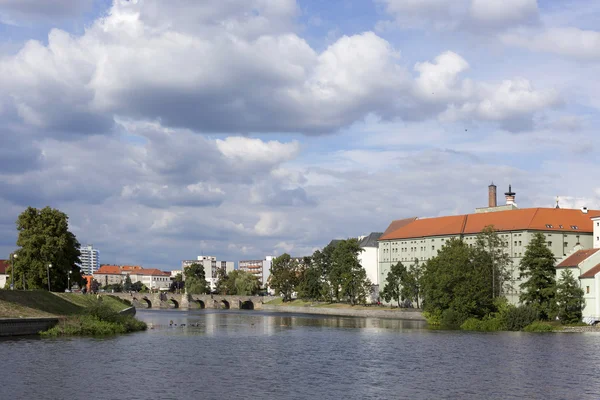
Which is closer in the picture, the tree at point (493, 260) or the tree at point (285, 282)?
the tree at point (493, 260)

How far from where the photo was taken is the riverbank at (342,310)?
415 ft

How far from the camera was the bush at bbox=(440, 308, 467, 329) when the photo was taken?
324 feet

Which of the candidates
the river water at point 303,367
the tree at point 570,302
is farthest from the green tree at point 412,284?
the river water at point 303,367

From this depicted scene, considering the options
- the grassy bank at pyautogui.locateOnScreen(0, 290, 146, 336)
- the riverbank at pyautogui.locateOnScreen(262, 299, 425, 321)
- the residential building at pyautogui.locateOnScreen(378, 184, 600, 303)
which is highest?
the residential building at pyautogui.locateOnScreen(378, 184, 600, 303)

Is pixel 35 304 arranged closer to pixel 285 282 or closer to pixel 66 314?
pixel 66 314

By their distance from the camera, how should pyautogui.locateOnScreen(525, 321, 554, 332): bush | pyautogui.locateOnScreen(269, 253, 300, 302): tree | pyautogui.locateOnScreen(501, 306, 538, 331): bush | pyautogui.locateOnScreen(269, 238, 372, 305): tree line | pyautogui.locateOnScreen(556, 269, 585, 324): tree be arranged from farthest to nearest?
pyautogui.locateOnScreen(269, 253, 300, 302): tree
pyautogui.locateOnScreen(269, 238, 372, 305): tree line
pyautogui.locateOnScreen(501, 306, 538, 331): bush
pyautogui.locateOnScreen(556, 269, 585, 324): tree
pyautogui.locateOnScreen(525, 321, 554, 332): bush

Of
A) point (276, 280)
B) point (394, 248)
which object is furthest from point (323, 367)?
point (276, 280)

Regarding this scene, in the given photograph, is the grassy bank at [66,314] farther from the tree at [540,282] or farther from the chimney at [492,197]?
the chimney at [492,197]

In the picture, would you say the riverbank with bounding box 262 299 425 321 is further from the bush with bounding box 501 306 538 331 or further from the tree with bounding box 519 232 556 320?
the tree with bounding box 519 232 556 320

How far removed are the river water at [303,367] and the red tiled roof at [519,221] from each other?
5472 cm

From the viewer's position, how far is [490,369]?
174ft

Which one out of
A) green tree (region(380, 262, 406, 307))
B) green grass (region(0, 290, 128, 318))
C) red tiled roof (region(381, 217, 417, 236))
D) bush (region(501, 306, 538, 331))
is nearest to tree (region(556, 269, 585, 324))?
bush (region(501, 306, 538, 331))

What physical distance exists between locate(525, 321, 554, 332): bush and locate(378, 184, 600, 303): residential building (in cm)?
2848

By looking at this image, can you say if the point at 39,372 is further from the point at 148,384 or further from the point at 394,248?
the point at 394,248
